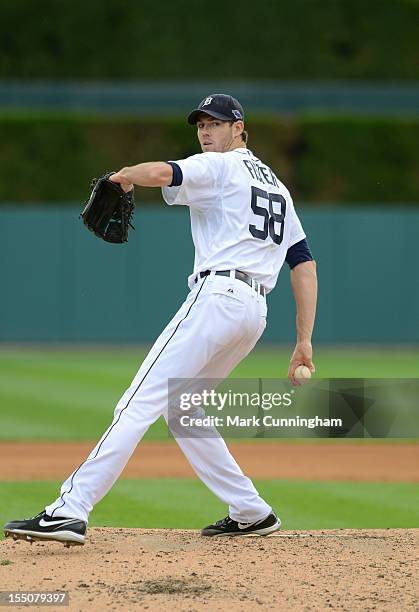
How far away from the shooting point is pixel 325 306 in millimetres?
17375

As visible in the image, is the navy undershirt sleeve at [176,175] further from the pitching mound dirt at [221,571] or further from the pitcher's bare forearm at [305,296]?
the pitching mound dirt at [221,571]

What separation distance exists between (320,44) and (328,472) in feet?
59.9

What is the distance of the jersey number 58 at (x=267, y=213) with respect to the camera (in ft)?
14.8

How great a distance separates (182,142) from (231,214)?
48.6 feet

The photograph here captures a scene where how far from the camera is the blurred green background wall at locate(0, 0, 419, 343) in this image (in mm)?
17219

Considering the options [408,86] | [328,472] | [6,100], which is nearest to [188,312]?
[328,472]

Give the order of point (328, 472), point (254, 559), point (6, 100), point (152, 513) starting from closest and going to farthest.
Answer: point (254, 559) < point (152, 513) < point (328, 472) < point (6, 100)

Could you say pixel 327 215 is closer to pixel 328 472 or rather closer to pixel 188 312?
pixel 328 472

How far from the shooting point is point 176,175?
423 centimetres

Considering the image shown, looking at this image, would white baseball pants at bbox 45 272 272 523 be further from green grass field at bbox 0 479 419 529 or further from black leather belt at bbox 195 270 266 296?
green grass field at bbox 0 479 419 529

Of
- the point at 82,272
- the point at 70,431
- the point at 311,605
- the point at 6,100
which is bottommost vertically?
the point at 311,605

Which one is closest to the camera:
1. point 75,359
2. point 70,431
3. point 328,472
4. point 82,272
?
point 328,472

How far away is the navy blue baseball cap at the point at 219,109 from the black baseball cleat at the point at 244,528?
1697 millimetres

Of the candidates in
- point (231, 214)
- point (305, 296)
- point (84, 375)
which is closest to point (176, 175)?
point (231, 214)
